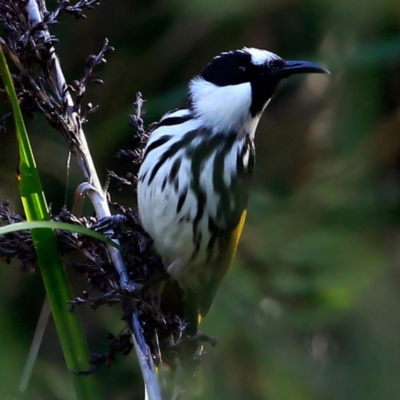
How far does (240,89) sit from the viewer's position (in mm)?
1873

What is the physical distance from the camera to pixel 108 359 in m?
1.39

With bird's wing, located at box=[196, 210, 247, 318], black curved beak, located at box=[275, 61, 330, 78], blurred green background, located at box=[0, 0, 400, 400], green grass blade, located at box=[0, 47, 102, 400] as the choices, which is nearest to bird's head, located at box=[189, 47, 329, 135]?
black curved beak, located at box=[275, 61, 330, 78]

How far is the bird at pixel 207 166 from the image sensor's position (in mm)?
1796

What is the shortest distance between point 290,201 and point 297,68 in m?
0.79

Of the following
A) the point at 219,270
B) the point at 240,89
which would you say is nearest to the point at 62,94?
the point at 240,89

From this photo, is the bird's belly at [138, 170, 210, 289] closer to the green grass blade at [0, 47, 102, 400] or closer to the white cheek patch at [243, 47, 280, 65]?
the white cheek patch at [243, 47, 280, 65]

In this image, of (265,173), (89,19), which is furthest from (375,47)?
(89,19)

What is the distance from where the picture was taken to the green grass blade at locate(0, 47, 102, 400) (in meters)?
1.26

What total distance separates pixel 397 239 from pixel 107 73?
187 centimetres

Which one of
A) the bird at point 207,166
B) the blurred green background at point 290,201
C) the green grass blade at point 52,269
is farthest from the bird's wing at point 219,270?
the green grass blade at point 52,269

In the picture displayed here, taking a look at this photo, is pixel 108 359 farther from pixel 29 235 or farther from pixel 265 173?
pixel 265 173

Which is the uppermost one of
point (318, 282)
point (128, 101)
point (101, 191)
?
point (318, 282)

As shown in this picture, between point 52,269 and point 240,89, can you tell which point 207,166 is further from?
point 52,269

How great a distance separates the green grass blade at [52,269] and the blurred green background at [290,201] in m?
0.09
